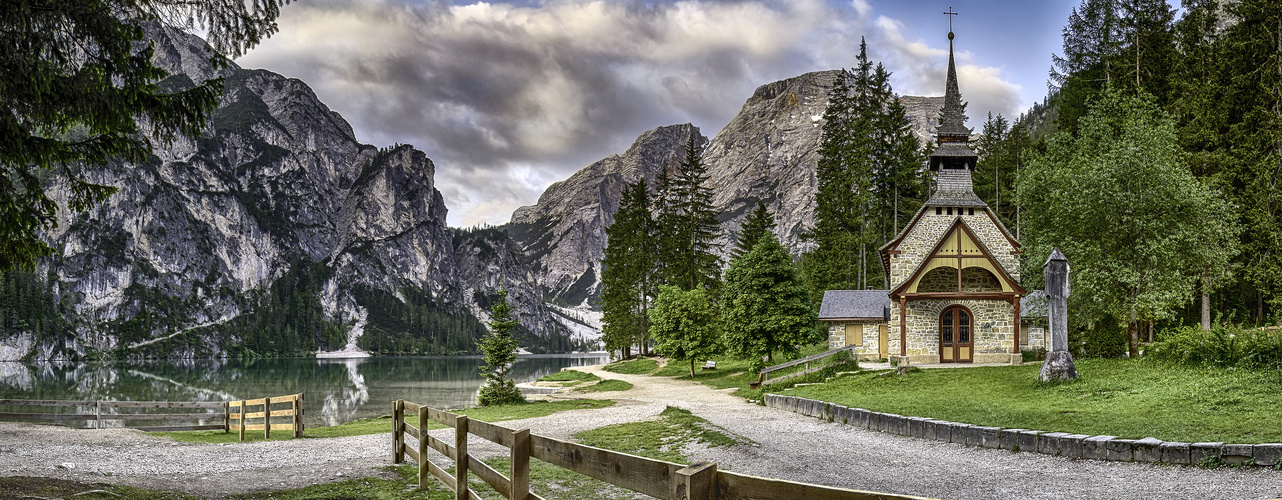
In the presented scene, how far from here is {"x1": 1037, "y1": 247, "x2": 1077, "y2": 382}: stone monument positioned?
66.5 ft

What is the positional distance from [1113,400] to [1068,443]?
6.51 metres

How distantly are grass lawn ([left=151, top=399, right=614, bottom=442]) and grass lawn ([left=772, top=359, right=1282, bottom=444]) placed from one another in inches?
327

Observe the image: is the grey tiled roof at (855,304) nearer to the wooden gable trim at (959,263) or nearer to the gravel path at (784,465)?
the wooden gable trim at (959,263)

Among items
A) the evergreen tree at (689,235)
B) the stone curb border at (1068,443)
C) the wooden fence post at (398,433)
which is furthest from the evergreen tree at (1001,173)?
the wooden fence post at (398,433)

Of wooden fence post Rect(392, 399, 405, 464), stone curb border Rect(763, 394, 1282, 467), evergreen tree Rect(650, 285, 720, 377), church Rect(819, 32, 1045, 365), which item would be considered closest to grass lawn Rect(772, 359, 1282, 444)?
stone curb border Rect(763, 394, 1282, 467)

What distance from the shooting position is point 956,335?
3547 cm

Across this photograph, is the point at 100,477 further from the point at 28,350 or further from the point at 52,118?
the point at 28,350

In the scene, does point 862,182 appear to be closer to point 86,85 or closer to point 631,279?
point 631,279

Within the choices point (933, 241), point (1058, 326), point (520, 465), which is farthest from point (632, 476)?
point (933, 241)

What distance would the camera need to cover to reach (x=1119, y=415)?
14.0 m

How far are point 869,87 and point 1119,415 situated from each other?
43379 mm

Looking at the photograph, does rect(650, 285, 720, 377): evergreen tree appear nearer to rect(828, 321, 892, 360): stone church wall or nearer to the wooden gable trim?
rect(828, 321, 892, 360): stone church wall

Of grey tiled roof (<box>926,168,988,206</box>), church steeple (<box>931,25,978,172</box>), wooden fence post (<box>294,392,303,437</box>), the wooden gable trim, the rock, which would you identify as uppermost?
church steeple (<box>931,25,978,172</box>)

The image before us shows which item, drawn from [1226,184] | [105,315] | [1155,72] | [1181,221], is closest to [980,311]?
[1181,221]
